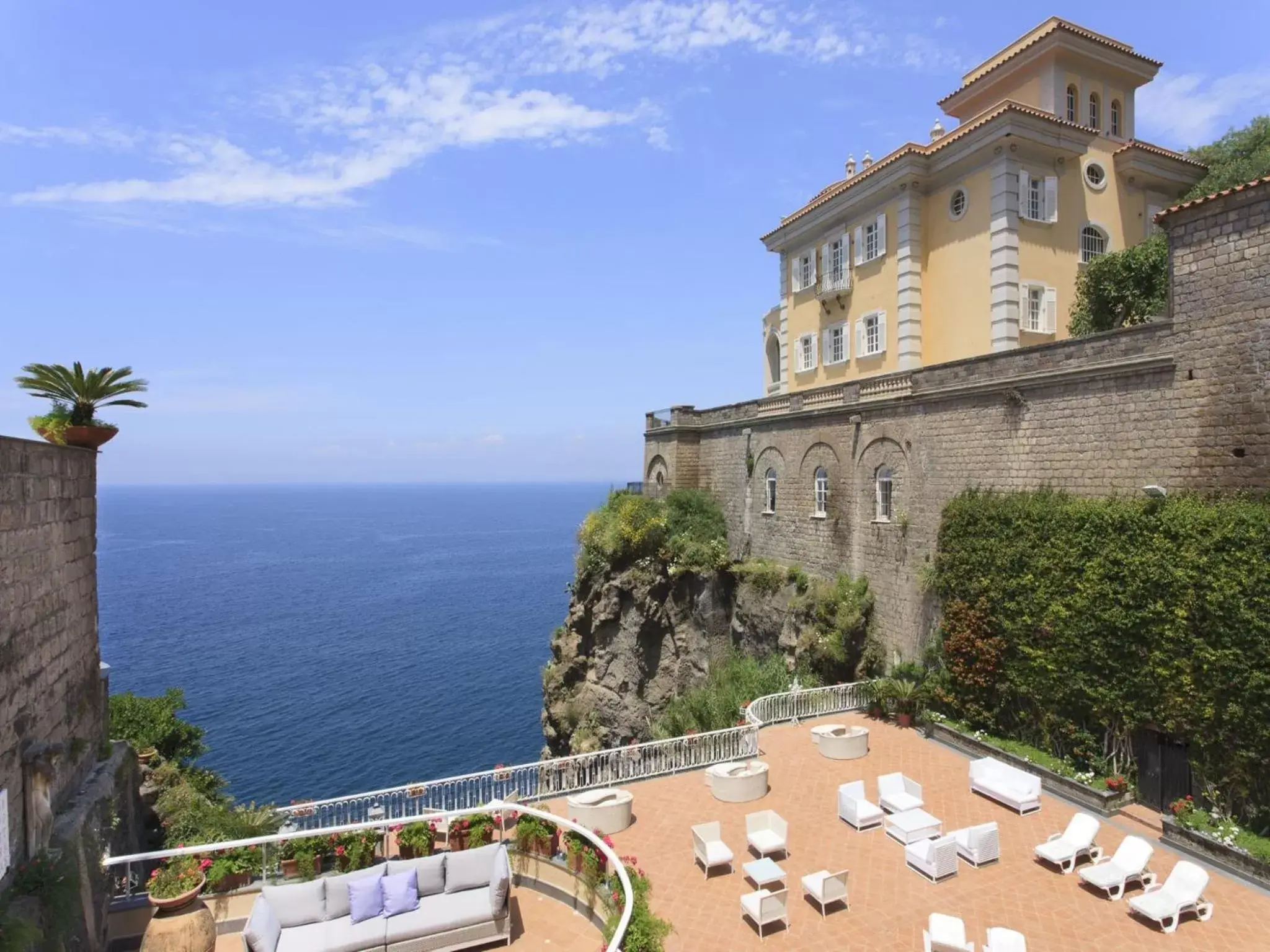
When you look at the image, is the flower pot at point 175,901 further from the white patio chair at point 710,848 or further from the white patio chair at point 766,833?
the white patio chair at point 766,833

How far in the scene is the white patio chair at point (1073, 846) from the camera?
11.4 m

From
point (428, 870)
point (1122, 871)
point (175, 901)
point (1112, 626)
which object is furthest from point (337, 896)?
point (1112, 626)

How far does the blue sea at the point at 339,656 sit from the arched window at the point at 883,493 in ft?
86.1

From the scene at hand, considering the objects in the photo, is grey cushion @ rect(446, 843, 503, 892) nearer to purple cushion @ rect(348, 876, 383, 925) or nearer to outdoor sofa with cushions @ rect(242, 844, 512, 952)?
outdoor sofa with cushions @ rect(242, 844, 512, 952)

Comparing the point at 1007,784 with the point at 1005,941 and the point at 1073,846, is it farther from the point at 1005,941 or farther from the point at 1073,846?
the point at 1005,941

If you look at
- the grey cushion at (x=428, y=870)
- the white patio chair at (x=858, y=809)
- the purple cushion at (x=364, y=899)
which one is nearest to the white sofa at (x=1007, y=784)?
the white patio chair at (x=858, y=809)

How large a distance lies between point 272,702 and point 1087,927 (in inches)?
1847

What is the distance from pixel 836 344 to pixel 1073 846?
1860cm

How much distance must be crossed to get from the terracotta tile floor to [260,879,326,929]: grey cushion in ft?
9.49

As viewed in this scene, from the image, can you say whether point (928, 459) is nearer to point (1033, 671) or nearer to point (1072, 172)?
point (1033, 671)

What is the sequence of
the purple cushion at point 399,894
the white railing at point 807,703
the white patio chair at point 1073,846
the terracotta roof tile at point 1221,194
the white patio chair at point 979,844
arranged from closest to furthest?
the purple cushion at point 399,894
the white patio chair at point 1073,846
the white patio chair at point 979,844
the terracotta roof tile at point 1221,194
the white railing at point 807,703

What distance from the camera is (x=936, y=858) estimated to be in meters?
11.2

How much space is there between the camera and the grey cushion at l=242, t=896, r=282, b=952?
871 cm

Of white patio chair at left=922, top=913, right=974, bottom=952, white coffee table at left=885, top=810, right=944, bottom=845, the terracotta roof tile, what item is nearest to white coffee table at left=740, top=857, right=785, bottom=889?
white patio chair at left=922, top=913, right=974, bottom=952
